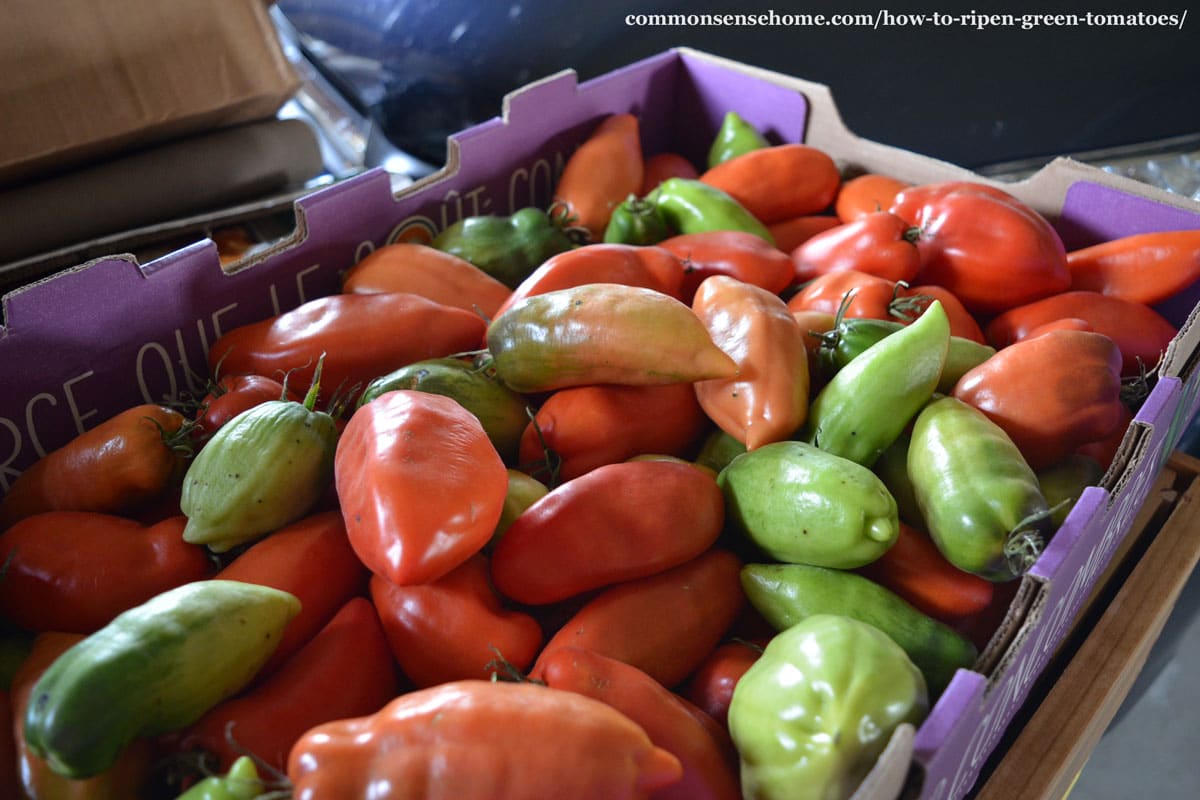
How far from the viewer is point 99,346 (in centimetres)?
85

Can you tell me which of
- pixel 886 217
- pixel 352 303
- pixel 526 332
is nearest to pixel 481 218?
pixel 352 303

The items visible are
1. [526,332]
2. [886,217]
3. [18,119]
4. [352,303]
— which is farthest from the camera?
[18,119]

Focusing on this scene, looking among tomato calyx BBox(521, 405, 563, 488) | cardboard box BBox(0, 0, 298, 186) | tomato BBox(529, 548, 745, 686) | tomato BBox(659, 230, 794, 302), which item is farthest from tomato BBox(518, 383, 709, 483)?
cardboard box BBox(0, 0, 298, 186)

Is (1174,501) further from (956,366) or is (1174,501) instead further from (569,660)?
(569,660)

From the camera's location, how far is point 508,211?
1272mm

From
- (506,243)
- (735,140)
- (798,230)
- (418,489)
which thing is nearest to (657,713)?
(418,489)

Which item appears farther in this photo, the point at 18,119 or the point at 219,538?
the point at 18,119

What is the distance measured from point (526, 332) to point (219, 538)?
11.5 inches

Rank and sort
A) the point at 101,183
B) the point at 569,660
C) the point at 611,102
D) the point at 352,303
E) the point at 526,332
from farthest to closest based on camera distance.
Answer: the point at 611,102, the point at 101,183, the point at 352,303, the point at 526,332, the point at 569,660

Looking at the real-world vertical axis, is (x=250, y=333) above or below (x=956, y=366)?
above

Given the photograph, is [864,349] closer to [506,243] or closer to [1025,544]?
[1025,544]

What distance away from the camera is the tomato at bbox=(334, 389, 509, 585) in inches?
23.0

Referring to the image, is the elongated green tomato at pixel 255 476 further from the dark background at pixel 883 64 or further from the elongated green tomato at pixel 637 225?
the dark background at pixel 883 64

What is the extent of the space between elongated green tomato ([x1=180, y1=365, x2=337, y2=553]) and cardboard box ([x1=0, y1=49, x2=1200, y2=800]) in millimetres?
234
